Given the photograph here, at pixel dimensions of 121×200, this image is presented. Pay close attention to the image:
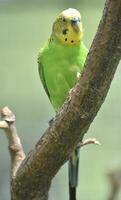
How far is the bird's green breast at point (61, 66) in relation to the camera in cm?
141

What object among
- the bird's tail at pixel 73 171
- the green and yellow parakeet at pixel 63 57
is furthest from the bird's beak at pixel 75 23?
the bird's tail at pixel 73 171

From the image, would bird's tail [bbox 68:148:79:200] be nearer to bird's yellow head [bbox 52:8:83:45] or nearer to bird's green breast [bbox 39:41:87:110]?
bird's green breast [bbox 39:41:87:110]

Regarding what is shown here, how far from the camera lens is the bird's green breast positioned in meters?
1.41

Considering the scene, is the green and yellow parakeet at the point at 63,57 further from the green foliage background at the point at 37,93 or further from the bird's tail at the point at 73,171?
the green foliage background at the point at 37,93

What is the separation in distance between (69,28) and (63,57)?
0.07 meters

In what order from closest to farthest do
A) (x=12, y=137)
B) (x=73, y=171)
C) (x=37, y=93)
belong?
(x=12, y=137), (x=73, y=171), (x=37, y=93)

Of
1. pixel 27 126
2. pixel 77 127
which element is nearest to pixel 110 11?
pixel 77 127

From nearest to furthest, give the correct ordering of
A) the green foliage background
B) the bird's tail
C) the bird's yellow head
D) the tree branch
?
1. the tree branch
2. the bird's tail
3. the bird's yellow head
4. the green foliage background

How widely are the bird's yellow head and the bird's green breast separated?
0.02 m

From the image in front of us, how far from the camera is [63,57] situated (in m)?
1.42

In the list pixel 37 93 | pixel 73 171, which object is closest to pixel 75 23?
pixel 73 171

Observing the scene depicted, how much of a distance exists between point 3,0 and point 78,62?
85 centimetres

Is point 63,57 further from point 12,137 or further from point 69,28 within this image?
point 12,137

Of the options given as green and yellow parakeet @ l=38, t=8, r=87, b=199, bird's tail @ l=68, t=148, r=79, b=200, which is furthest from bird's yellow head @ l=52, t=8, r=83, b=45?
bird's tail @ l=68, t=148, r=79, b=200
